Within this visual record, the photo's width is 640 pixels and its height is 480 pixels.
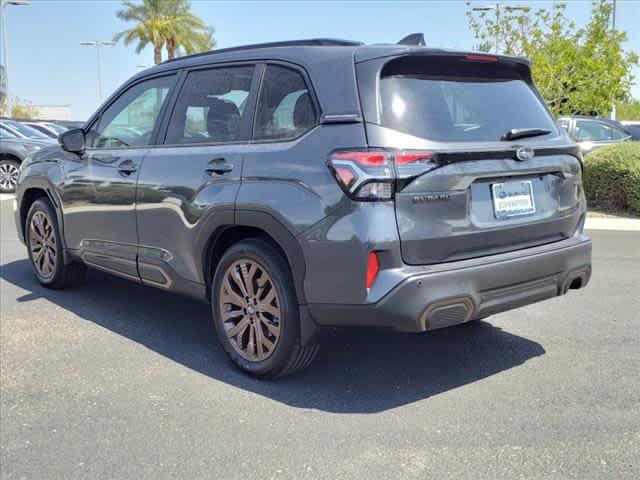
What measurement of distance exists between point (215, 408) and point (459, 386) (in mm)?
1329

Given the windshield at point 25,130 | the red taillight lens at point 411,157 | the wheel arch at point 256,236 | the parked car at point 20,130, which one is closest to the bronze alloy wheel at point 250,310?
the wheel arch at point 256,236

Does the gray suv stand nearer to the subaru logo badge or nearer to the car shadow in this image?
the subaru logo badge

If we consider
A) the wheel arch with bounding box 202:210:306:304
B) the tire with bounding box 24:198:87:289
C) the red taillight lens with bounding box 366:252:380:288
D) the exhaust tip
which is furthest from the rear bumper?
the tire with bounding box 24:198:87:289

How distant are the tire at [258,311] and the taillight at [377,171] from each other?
692 millimetres

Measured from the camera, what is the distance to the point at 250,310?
13.3 feet

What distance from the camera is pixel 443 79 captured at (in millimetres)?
3762

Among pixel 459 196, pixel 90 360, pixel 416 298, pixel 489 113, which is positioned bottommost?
pixel 90 360

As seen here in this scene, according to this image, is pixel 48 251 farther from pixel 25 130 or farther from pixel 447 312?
pixel 25 130

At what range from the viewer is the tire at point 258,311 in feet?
12.5

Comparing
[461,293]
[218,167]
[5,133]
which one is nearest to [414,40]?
[218,167]

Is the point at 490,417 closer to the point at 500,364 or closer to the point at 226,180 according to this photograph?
the point at 500,364

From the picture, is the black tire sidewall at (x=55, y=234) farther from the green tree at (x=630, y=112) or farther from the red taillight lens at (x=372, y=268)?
the green tree at (x=630, y=112)

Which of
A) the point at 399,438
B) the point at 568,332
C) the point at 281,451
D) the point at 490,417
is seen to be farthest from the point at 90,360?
the point at 568,332

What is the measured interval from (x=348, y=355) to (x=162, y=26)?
34.9 m
